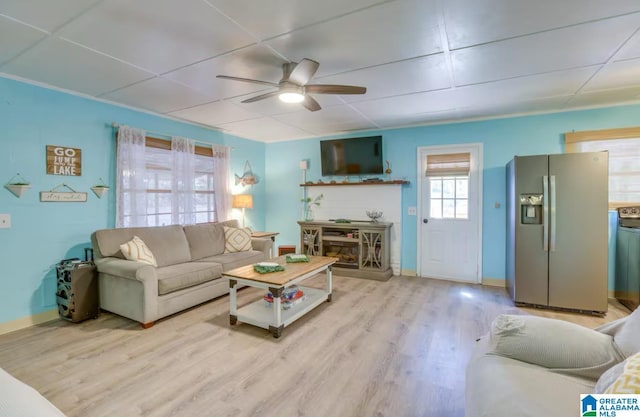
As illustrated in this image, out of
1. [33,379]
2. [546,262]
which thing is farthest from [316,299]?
[546,262]

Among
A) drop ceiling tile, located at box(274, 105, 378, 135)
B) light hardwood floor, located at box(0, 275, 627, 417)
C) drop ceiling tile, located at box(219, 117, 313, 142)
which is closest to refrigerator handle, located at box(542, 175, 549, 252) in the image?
light hardwood floor, located at box(0, 275, 627, 417)

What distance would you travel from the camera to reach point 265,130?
5043 mm

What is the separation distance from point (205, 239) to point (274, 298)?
198cm

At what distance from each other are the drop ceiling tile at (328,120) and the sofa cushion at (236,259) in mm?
2066

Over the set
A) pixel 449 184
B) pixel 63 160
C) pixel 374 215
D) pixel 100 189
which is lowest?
pixel 374 215

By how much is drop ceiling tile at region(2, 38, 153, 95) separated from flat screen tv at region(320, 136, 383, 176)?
309 centimetres

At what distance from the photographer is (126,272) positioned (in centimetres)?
286

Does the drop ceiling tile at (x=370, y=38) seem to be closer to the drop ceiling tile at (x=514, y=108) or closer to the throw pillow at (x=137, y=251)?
the drop ceiling tile at (x=514, y=108)

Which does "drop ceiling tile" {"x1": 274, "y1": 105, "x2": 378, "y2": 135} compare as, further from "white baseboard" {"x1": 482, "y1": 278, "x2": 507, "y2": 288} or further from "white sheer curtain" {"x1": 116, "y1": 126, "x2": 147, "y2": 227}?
"white baseboard" {"x1": 482, "y1": 278, "x2": 507, "y2": 288}

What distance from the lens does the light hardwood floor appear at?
1.82m

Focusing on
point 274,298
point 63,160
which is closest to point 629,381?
point 274,298

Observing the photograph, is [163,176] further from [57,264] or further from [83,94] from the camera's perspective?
[57,264]

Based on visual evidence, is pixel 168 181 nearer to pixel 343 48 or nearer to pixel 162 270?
pixel 162 270

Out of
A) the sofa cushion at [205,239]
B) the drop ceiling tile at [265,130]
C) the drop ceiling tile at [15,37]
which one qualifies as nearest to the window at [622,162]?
the drop ceiling tile at [265,130]
